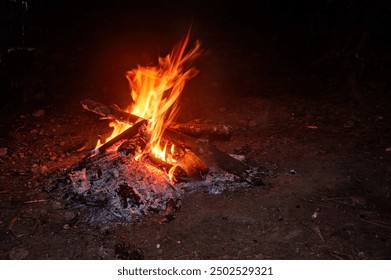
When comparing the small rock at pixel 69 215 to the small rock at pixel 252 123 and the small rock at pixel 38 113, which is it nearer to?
the small rock at pixel 38 113

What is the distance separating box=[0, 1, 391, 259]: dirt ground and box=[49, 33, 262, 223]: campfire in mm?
205

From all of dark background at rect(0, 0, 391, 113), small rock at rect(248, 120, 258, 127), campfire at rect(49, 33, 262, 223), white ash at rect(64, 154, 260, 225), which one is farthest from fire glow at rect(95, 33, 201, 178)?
dark background at rect(0, 0, 391, 113)

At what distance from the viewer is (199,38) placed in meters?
8.32

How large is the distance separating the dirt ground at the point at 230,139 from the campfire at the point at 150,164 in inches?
8.1

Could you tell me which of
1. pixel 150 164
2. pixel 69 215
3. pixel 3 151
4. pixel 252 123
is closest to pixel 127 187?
pixel 150 164

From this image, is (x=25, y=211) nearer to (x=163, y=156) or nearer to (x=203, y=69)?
(x=163, y=156)

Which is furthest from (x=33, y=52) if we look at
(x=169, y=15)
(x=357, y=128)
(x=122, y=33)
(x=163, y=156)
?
(x=357, y=128)

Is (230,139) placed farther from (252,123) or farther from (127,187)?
(127,187)

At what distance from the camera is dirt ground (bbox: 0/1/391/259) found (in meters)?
3.77

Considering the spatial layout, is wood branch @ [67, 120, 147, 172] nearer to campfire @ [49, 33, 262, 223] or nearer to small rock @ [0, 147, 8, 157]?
campfire @ [49, 33, 262, 223]

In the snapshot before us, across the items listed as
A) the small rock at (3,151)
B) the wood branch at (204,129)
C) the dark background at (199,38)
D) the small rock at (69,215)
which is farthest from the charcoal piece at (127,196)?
the dark background at (199,38)

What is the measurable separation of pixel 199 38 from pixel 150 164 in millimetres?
4583

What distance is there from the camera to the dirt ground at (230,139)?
12.4 feet

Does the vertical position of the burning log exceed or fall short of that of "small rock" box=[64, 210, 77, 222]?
it exceeds it
